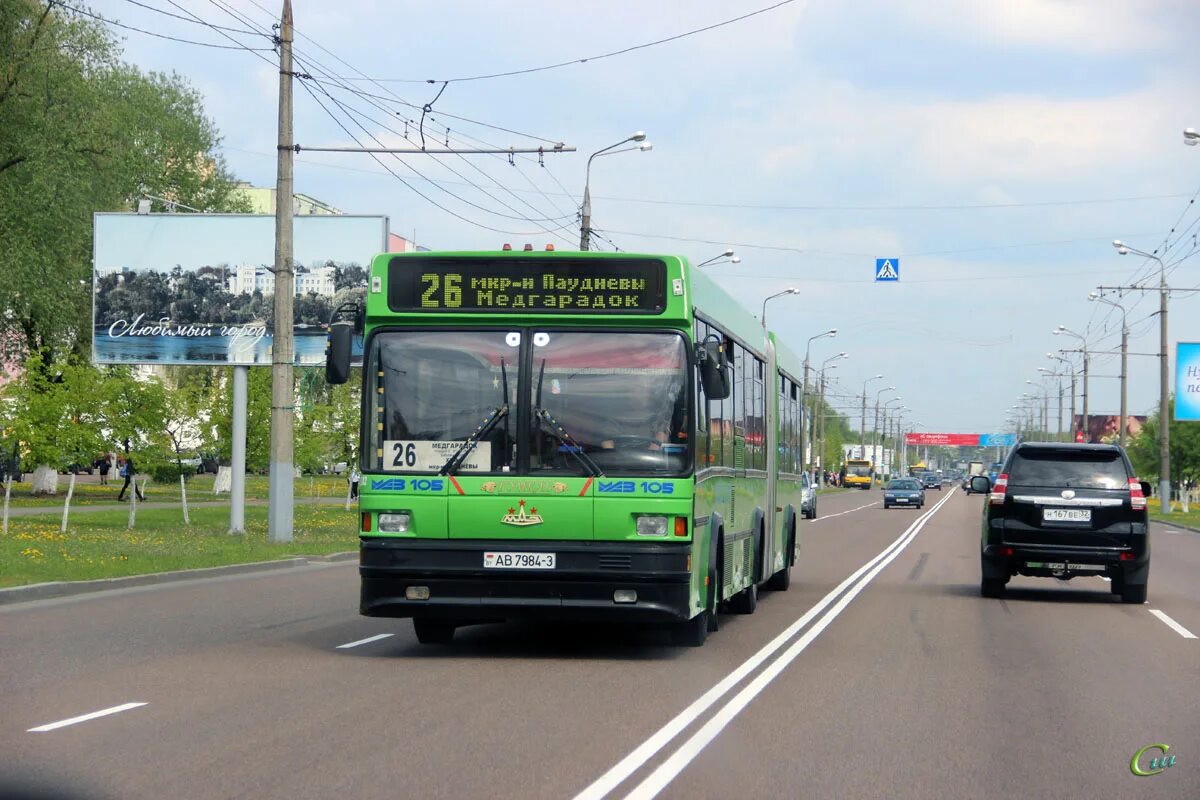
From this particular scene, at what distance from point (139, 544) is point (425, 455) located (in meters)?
16.5

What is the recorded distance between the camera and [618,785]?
7258mm

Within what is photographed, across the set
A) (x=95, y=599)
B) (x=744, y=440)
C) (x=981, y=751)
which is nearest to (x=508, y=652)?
(x=744, y=440)

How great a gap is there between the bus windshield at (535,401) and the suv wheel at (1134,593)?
9.11m

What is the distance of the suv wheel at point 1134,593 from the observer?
19.2 metres

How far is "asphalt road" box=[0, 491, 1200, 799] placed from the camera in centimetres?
750

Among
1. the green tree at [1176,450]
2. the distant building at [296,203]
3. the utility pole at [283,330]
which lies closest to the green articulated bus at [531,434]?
the utility pole at [283,330]

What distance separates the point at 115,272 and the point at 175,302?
132 cm

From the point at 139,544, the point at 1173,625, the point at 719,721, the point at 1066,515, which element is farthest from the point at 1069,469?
the point at 139,544

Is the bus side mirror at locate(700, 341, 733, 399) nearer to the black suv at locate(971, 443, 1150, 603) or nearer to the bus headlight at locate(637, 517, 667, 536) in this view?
the bus headlight at locate(637, 517, 667, 536)

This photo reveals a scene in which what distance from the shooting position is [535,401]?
12.2 meters

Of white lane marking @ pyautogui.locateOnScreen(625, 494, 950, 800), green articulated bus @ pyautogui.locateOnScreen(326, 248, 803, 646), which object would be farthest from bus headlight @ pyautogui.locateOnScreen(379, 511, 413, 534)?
white lane marking @ pyautogui.locateOnScreen(625, 494, 950, 800)

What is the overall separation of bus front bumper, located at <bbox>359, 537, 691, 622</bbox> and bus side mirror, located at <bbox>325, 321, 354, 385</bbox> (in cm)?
126

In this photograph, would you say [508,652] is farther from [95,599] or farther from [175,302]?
[175,302]

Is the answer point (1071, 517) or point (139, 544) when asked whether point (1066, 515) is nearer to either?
point (1071, 517)
